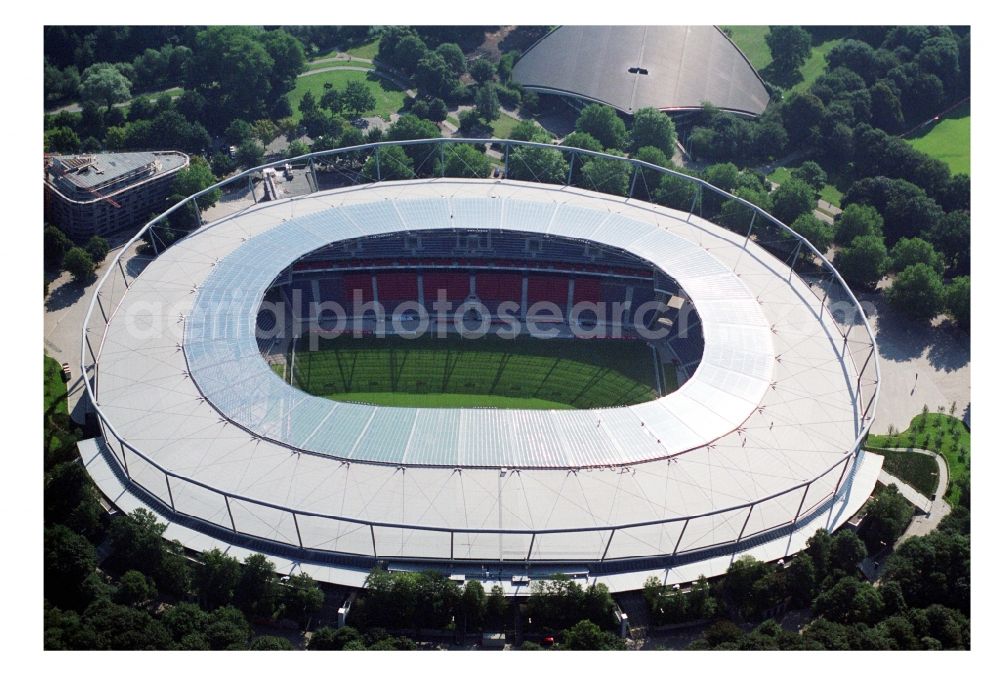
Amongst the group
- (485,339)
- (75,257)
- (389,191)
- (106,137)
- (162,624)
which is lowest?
(162,624)

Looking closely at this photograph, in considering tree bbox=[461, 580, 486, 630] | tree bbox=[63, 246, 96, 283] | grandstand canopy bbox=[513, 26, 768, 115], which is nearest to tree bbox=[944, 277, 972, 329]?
grandstand canopy bbox=[513, 26, 768, 115]

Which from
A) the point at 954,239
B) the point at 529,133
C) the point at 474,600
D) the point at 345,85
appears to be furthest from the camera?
the point at 345,85

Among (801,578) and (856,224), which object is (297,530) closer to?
(801,578)

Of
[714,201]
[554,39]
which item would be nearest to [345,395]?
[714,201]

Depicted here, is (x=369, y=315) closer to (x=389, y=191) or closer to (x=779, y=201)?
(x=389, y=191)

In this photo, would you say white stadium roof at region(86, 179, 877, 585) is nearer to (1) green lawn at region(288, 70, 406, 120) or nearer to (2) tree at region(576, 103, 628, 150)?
(2) tree at region(576, 103, 628, 150)

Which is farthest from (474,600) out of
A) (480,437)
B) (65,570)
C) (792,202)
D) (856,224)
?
(856,224)
